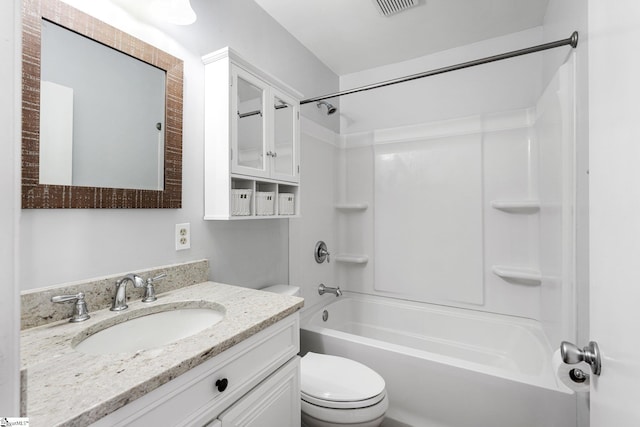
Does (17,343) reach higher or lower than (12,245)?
lower

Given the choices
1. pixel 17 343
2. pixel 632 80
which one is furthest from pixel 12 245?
pixel 632 80

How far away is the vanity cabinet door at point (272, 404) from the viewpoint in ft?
2.67

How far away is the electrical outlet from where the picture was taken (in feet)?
4.15

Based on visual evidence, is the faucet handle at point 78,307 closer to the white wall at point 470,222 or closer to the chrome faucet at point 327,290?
the chrome faucet at point 327,290

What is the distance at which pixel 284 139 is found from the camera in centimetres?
166

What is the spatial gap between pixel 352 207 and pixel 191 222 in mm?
1501

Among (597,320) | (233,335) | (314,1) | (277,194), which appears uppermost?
(314,1)

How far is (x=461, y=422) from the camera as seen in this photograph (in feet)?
4.40

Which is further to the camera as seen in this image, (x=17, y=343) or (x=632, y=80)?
(x=632, y=80)

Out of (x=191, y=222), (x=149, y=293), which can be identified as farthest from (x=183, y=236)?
(x=149, y=293)

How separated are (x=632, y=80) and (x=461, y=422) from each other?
148 cm

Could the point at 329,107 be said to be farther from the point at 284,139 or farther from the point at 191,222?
the point at 191,222

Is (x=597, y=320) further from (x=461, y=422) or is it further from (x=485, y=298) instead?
(x=485, y=298)

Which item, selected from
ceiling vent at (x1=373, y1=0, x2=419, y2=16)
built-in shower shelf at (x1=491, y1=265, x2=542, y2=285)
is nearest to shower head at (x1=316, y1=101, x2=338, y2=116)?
ceiling vent at (x1=373, y1=0, x2=419, y2=16)
